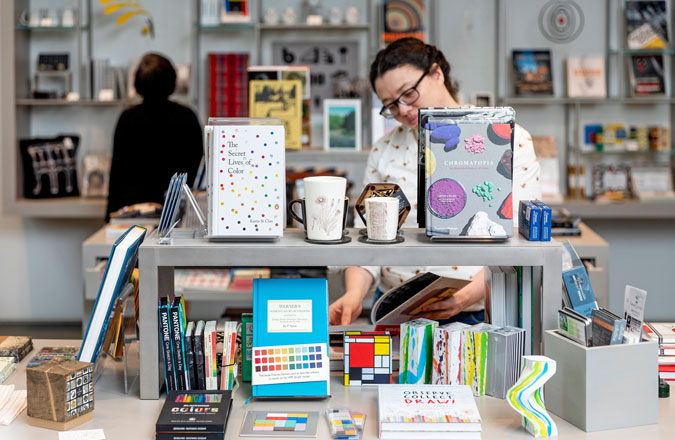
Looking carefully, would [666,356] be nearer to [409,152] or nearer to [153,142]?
[409,152]

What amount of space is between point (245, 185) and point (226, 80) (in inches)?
144

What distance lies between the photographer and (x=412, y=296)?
1.93 meters

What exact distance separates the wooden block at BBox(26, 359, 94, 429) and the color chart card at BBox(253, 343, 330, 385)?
346 mm

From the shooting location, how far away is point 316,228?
68.2 inches

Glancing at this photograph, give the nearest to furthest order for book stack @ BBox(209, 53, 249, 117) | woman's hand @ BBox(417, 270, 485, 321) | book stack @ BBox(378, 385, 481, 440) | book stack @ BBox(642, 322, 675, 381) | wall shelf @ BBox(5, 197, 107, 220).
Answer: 1. book stack @ BBox(378, 385, 481, 440)
2. book stack @ BBox(642, 322, 675, 381)
3. woman's hand @ BBox(417, 270, 485, 321)
4. wall shelf @ BBox(5, 197, 107, 220)
5. book stack @ BBox(209, 53, 249, 117)

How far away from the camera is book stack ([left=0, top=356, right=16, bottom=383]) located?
1863 millimetres

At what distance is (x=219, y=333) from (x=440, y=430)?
1.84ft

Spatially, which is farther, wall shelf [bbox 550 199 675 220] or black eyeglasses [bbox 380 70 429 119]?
wall shelf [bbox 550 199 675 220]

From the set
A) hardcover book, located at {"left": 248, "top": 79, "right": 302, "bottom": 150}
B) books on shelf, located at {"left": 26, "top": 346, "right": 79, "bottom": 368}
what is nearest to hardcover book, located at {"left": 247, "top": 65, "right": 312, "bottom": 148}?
hardcover book, located at {"left": 248, "top": 79, "right": 302, "bottom": 150}

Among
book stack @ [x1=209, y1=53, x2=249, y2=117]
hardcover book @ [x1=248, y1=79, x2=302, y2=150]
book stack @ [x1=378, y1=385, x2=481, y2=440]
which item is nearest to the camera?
book stack @ [x1=378, y1=385, x2=481, y2=440]

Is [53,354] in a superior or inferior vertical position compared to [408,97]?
inferior

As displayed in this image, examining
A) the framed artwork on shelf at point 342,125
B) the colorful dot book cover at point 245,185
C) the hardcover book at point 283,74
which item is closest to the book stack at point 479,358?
the colorful dot book cover at point 245,185

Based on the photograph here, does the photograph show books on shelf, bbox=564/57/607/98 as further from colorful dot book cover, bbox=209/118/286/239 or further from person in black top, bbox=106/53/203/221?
colorful dot book cover, bbox=209/118/286/239

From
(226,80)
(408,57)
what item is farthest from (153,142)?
(408,57)
